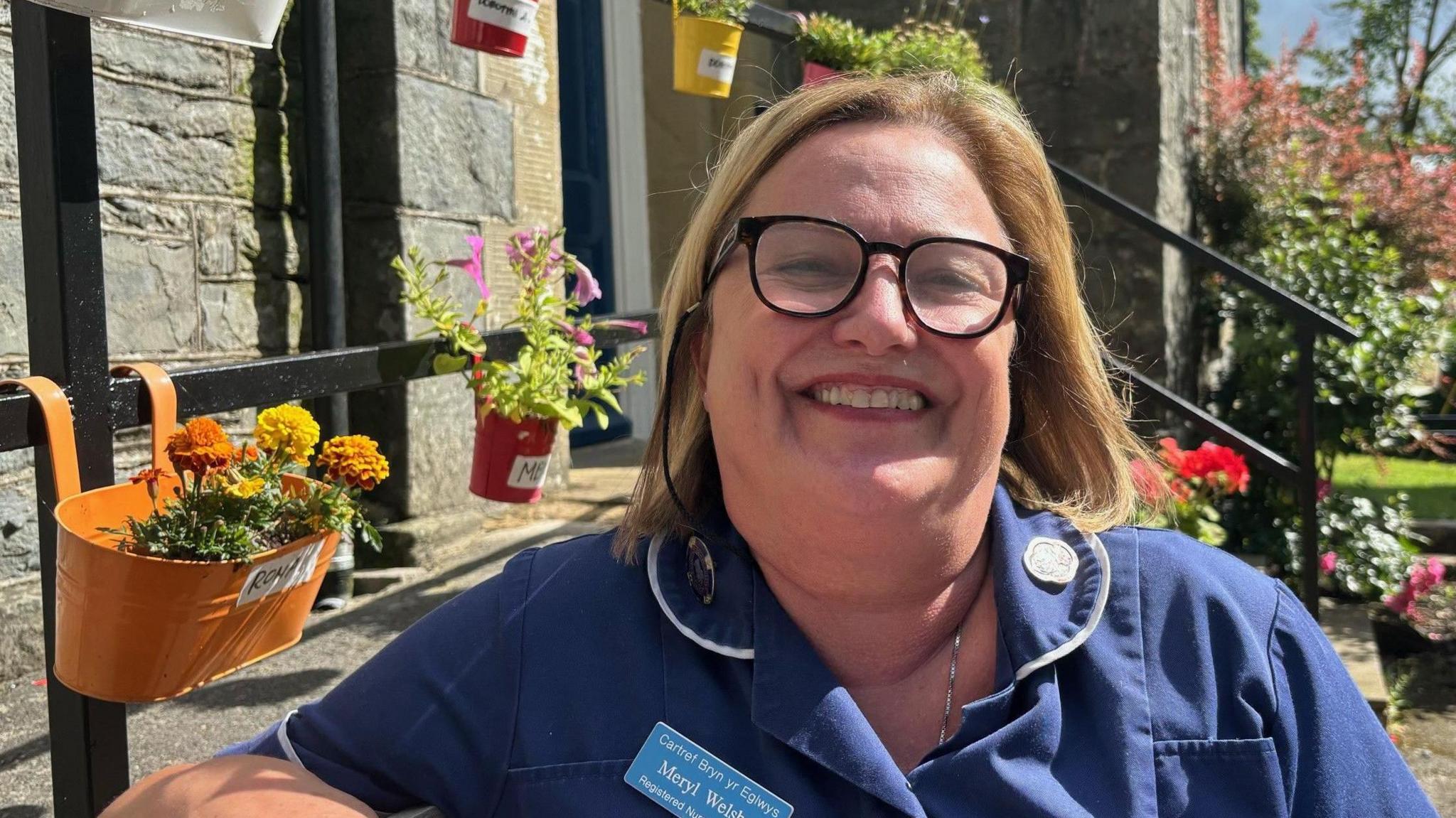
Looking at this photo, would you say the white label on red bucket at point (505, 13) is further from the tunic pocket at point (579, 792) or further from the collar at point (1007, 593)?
the tunic pocket at point (579, 792)

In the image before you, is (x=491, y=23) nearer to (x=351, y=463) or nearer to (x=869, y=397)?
(x=351, y=463)

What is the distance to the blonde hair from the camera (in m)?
1.59

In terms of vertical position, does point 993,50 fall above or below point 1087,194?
above

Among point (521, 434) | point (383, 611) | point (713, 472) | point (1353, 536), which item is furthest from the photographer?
point (1353, 536)

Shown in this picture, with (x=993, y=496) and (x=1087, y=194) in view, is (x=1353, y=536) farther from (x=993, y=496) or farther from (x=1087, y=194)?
(x=993, y=496)

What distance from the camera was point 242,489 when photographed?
1550 millimetres

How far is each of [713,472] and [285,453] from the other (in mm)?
573

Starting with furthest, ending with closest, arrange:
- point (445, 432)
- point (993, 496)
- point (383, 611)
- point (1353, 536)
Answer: point (1353, 536) → point (445, 432) → point (383, 611) → point (993, 496)

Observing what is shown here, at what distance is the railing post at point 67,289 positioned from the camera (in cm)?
153

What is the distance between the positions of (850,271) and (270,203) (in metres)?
2.62

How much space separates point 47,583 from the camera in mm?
1605

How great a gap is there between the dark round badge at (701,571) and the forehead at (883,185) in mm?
409

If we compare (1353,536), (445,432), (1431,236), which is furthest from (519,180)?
(1431,236)

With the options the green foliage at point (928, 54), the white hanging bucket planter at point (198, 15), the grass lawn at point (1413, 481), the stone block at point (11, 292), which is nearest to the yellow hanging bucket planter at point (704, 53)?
the green foliage at point (928, 54)
